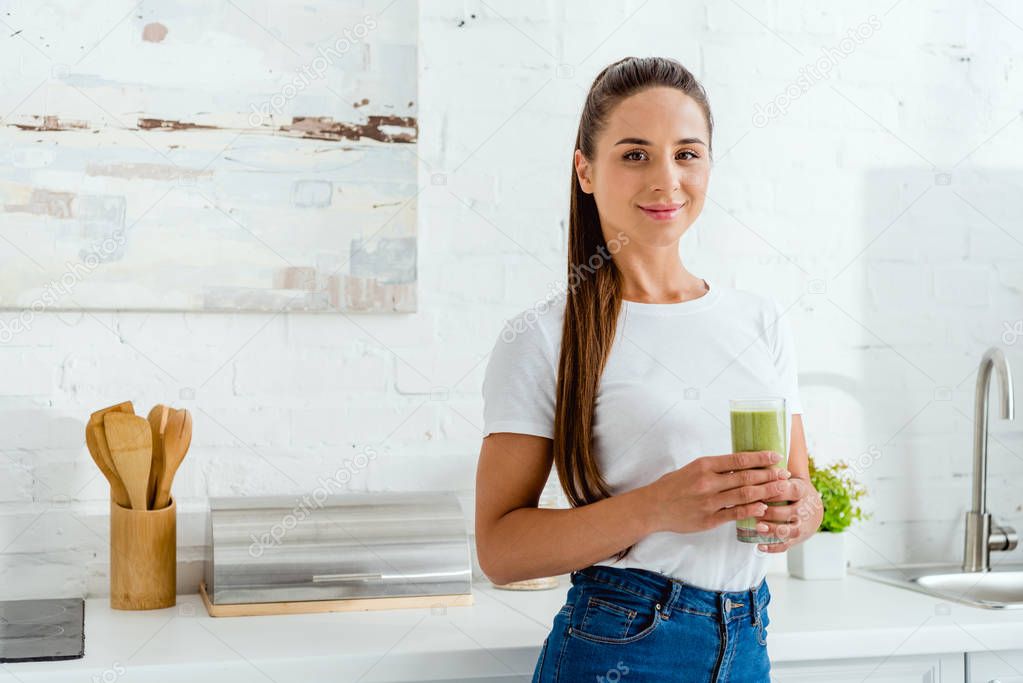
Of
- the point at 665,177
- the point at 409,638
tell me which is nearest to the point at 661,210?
the point at 665,177

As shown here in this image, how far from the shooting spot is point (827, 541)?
2.05 metres

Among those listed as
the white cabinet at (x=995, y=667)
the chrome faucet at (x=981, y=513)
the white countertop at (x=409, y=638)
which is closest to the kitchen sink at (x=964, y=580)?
the chrome faucet at (x=981, y=513)

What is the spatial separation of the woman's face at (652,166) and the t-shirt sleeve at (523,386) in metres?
0.19

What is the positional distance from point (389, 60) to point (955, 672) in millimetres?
1424

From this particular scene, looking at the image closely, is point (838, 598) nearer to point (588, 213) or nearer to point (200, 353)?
point (588, 213)

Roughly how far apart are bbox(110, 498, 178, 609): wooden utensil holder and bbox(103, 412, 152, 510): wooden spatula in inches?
2.5

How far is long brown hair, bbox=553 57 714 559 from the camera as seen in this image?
4.26 ft

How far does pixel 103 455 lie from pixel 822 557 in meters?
1.33

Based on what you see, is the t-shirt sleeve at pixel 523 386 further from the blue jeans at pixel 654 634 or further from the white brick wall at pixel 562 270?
the white brick wall at pixel 562 270

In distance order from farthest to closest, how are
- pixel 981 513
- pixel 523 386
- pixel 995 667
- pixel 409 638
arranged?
pixel 981 513
pixel 995 667
pixel 409 638
pixel 523 386

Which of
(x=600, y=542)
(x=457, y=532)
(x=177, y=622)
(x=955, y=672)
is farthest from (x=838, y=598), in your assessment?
(x=177, y=622)
